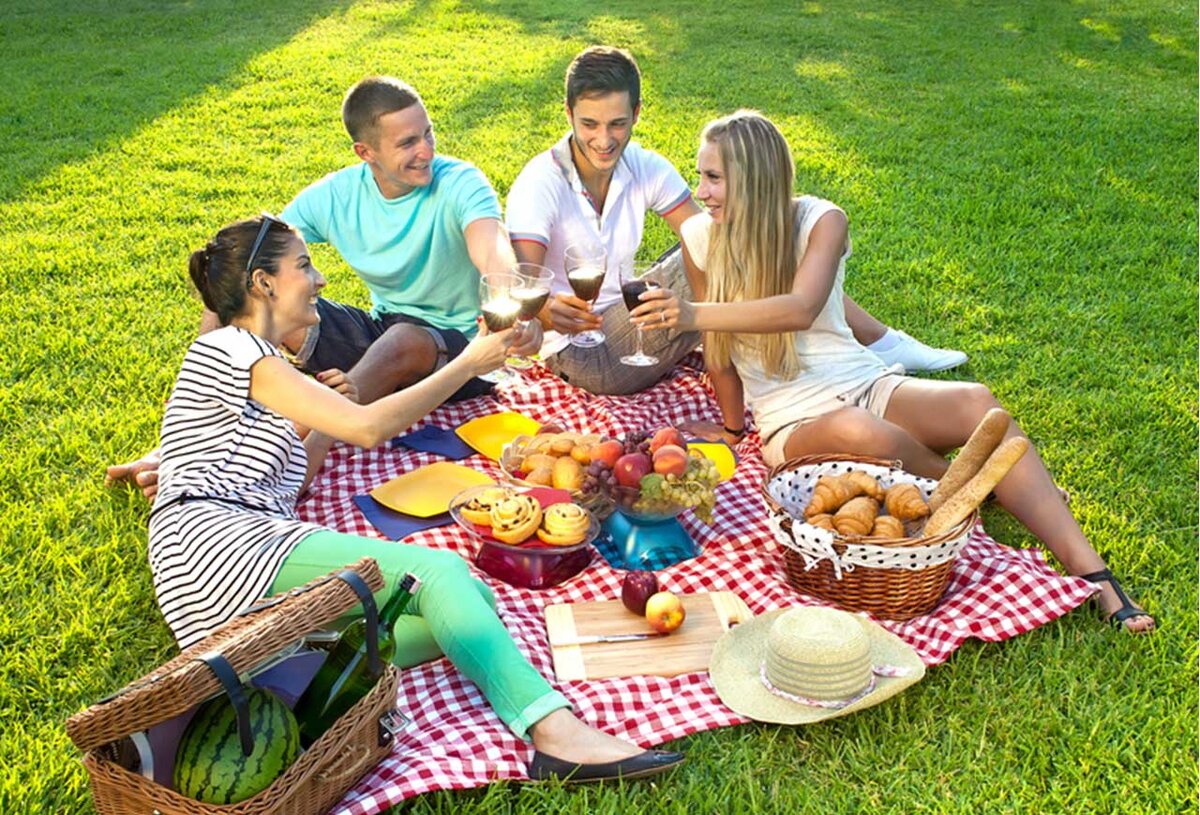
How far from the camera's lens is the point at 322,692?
3.25 m

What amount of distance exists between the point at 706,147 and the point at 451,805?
276 cm

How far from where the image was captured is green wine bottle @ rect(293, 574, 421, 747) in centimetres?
323

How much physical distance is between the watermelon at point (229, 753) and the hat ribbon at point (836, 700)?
1.50 meters

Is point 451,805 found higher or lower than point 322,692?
lower

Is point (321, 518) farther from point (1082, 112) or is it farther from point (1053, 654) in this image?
point (1082, 112)

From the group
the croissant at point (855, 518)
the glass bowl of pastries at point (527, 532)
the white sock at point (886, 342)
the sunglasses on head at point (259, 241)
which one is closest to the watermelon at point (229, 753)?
the glass bowl of pastries at point (527, 532)

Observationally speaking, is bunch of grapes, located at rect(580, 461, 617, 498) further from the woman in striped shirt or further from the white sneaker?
the white sneaker

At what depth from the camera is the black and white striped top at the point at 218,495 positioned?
3.63 meters

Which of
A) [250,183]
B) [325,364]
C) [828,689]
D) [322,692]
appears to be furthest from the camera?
[250,183]

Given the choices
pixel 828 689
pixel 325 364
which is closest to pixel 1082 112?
pixel 325 364

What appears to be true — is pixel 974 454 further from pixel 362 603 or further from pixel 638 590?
pixel 362 603

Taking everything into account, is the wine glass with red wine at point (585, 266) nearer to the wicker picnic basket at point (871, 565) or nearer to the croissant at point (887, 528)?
the wicker picnic basket at point (871, 565)

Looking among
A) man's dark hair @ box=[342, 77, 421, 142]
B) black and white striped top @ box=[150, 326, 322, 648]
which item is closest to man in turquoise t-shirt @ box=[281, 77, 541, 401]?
man's dark hair @ box=[342, 77, 421, 142]

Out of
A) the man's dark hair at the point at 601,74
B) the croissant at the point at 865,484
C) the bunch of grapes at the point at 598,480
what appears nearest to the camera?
the croissant at the point at 865,484
